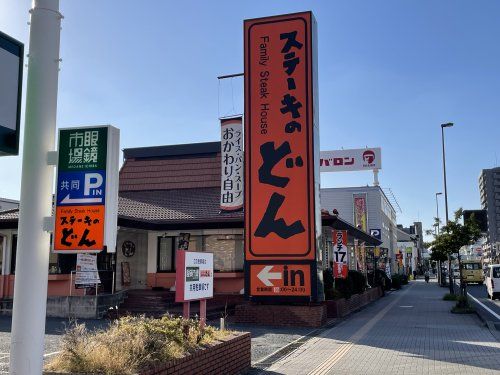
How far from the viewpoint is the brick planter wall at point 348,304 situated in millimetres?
19359

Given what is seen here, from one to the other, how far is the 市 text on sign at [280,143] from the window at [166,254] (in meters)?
9.01

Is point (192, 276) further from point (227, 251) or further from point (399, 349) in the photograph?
point (227, 251)

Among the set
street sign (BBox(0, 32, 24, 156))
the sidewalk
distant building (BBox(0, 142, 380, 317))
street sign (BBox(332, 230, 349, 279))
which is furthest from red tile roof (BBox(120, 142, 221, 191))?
street sign (BBox(0, 32, 24, 156))

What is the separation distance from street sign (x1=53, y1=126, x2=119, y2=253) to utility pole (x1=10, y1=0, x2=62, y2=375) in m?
0.12

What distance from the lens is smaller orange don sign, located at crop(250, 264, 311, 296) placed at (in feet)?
53.9

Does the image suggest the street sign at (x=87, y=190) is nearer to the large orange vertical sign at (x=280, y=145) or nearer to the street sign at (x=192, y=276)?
the street sign at (x=192, y=276)

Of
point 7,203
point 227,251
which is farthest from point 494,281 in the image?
point 7,203

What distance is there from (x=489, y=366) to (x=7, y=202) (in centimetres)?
4213

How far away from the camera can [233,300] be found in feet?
74.5

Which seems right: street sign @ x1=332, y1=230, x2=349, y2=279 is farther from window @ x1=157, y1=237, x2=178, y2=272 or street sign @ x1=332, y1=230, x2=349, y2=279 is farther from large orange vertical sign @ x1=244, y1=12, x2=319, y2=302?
window @ x1=157, y1=237, x2=178, y2=272

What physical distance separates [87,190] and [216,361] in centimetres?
471

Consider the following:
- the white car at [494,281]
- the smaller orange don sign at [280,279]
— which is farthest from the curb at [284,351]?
the white car at [494,281]

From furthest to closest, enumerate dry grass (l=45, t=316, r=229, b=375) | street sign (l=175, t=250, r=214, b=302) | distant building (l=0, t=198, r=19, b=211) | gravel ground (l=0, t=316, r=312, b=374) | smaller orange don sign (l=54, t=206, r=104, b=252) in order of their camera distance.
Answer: distant building (l=0, t=198, r=19, b=211), gravel ground (l=0, t=316, r=312, b=374), street sign (l=175, t=250, r=214, b=302), dry grass (l=45, t=316, r=229, b=375), smaller orange don sign (l=54, t=206, r=104, b=252)

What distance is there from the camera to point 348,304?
21.7m
